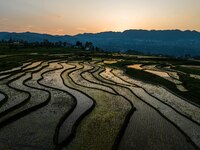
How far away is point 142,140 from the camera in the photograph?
14547 millimetres

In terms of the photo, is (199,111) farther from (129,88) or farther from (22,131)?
(22,131)

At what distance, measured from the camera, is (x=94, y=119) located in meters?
18.0

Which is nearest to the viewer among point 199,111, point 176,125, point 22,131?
point 22,131

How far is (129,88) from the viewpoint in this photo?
3105 centimetres

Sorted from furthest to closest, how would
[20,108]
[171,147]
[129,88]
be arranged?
[129,88] < [20,108] < [171,147]

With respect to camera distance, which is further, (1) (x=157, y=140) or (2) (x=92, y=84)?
(2) (x=92, y=84)

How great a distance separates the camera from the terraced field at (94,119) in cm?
1384

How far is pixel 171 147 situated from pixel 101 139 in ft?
12.4

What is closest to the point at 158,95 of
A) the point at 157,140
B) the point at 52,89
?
the point at 52,89

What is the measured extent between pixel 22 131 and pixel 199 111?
14.3 meters

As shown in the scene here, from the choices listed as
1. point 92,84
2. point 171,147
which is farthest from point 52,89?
point 171,147

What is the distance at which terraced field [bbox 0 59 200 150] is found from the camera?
45.4 ft

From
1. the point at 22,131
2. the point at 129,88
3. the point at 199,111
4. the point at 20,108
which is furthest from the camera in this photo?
the point at 129,88

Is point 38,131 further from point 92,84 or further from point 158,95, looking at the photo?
point 92,84
